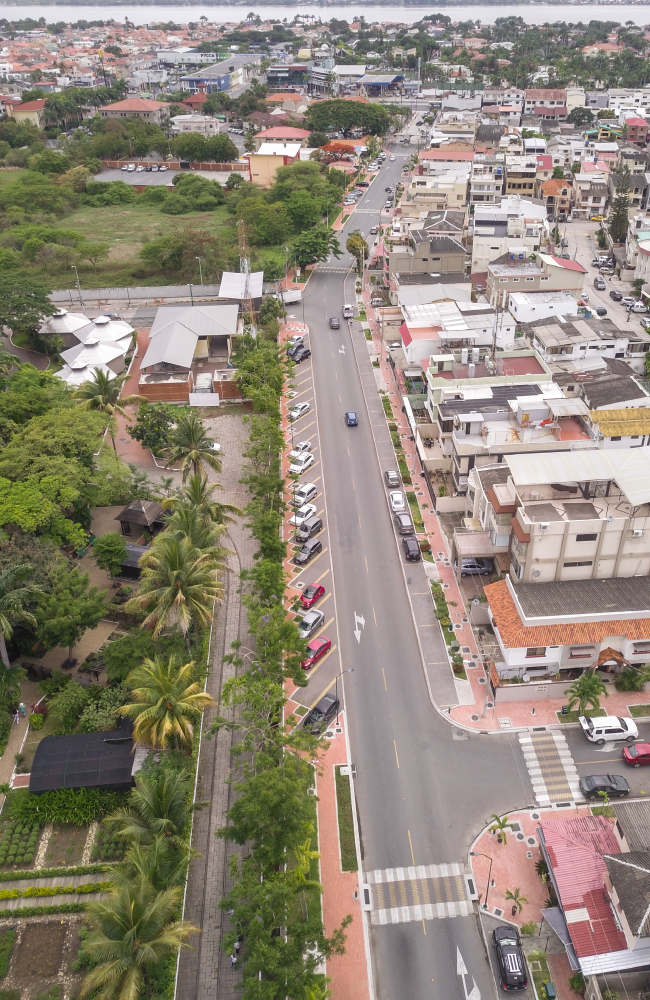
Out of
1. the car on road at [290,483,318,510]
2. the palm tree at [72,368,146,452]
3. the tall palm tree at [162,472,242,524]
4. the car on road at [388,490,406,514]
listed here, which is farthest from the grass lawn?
the palm tree at [72,368,146,452]

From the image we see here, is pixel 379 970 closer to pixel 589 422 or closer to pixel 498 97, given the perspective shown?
pixel 589 422

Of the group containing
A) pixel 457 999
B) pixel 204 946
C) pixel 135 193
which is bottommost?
pixel 457 999

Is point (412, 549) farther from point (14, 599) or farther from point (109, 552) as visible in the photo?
point (14, 599)

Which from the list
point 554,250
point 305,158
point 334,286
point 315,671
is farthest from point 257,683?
point 305,158

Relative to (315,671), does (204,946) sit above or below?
below

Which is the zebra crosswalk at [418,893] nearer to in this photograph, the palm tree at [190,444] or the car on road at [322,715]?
the car on road at [322,715]
